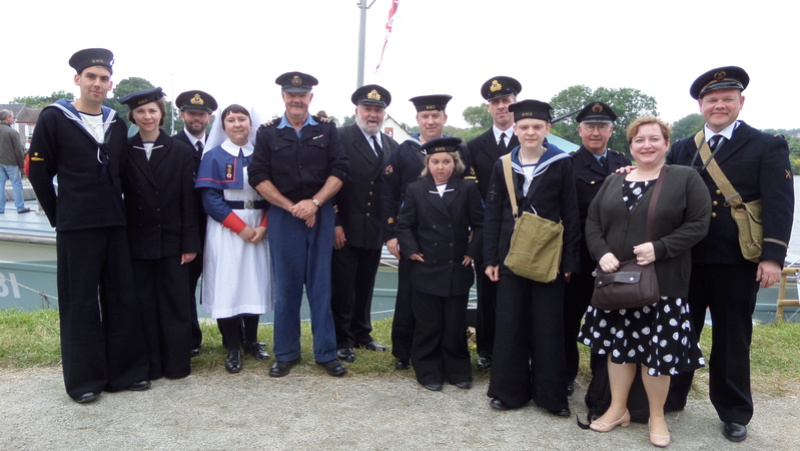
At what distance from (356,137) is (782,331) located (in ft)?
16.8

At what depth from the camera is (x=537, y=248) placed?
12.2 ft

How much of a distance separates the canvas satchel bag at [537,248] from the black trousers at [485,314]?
39.3 inches

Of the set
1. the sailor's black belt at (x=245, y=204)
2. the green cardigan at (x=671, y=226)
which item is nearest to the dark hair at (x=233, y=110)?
the sailor's black belt at (x=245, y=204)

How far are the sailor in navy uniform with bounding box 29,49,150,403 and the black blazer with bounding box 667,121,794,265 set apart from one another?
387 centimetres

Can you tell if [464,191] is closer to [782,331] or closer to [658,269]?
[658,269]

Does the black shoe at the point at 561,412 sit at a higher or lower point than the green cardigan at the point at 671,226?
lower

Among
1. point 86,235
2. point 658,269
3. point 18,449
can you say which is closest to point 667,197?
point 658,269

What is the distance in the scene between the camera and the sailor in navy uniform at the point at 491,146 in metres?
4.71

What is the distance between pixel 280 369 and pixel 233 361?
0.41 m

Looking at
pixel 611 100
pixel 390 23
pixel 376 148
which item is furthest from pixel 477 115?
pixel 376 148

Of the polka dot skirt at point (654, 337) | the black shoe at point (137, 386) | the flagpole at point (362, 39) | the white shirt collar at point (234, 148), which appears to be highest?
the flagpole at point (362, 39)

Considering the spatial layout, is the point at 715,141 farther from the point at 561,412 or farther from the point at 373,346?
the point at 373,346

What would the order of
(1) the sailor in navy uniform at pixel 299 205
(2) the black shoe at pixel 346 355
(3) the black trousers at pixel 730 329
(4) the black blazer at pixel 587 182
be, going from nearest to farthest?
1. (3) the black trousers at pixel 730 329
2. (4) the black blazer at pixel 587 182
3. (1) the sailor in navy uniform at pixel 299 205
4. (2) the black shoe at pixel 346 355

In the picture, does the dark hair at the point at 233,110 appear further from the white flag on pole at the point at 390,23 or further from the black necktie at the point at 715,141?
Result: the white flag on pole at the point at 390,23
